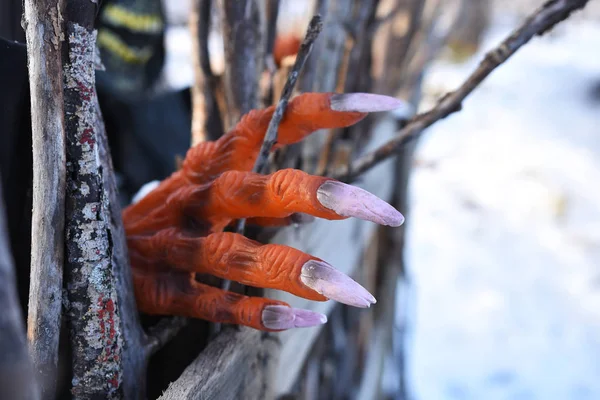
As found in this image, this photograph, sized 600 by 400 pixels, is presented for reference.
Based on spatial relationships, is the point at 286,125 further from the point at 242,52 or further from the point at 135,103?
the point at 135,103

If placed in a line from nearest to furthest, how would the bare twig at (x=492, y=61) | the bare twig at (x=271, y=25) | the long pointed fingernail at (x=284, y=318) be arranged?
the long pointed fingernail at (x=284, y=318) < the bare twig at (x=492, y=61) < the bare twig at (x=271, y=25)

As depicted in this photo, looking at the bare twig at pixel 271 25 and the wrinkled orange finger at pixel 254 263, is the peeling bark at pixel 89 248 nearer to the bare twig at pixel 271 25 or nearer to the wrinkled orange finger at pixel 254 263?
the wrinkled orange finger at pixel 254 263

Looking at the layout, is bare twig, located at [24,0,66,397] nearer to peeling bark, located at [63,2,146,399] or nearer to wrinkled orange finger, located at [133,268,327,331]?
peeling bark, located at [63,2,146,399]

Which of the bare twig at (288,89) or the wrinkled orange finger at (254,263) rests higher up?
the bare twig at (288,89)

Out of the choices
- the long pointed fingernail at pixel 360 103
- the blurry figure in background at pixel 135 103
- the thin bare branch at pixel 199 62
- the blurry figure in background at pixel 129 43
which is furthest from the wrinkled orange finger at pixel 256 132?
the blurry figure in background at pixel 129 43

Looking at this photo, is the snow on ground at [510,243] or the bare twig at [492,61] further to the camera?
the snow on ground at [510,243]

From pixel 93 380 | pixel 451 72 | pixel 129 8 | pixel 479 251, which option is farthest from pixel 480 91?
pixel 93 380

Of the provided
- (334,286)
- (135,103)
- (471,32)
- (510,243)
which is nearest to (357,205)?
(334,286)
